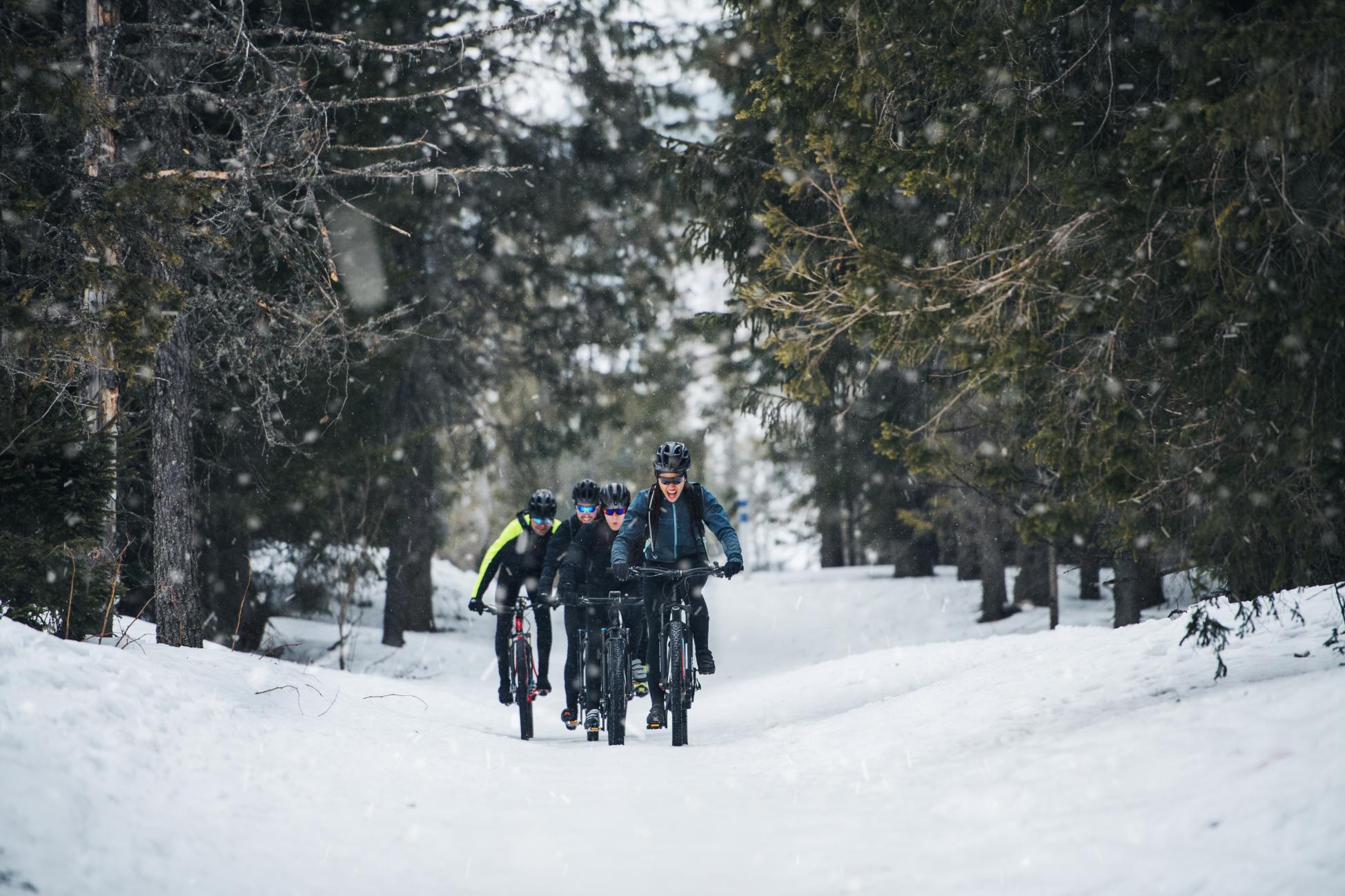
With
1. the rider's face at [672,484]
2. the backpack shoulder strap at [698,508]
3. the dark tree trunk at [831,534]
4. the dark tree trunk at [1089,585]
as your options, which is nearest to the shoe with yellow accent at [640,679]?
the backpack shoulder strap at [698,508]

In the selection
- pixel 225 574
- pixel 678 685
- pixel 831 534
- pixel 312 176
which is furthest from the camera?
pixel 831 534

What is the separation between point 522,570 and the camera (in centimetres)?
978

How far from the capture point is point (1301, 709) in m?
4.44

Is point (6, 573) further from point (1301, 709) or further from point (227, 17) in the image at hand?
point (1301, 709)

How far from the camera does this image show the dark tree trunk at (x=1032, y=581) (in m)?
20.1

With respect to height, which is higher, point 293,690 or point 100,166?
point 100,166

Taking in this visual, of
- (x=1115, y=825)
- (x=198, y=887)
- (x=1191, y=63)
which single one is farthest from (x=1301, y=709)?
(x=198, y=887)

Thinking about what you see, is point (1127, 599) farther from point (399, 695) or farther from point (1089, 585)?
point (399, 695)

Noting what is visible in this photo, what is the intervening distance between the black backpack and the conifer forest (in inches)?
1.5

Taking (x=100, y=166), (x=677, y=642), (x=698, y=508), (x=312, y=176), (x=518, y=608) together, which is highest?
(x=312, y=176)

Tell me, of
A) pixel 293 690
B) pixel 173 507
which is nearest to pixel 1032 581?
pixel 293 690

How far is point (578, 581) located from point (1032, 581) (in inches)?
552

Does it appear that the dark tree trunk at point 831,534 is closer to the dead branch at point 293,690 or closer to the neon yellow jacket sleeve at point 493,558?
the neon yellow jacket sleeve at point 493,558

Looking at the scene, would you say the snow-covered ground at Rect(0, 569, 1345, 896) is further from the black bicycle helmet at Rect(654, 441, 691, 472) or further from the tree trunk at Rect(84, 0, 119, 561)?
the black bicycle helmet at Rect(654, 441, 691, 472)
